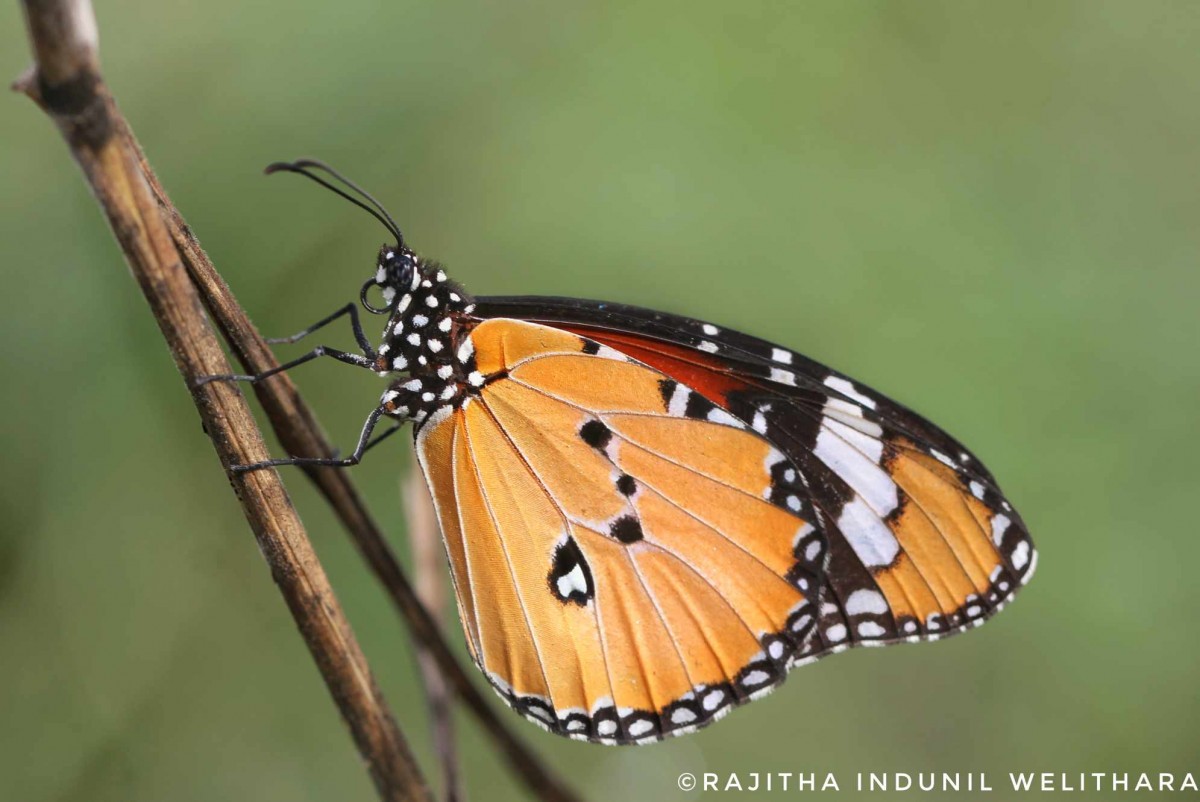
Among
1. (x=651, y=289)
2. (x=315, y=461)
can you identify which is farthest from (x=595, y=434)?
(x=651, y=289)

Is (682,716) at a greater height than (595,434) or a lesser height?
lesser

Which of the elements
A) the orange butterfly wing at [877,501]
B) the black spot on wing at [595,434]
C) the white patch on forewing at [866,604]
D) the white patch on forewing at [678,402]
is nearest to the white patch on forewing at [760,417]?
the orange butterfly wing at [877,501]

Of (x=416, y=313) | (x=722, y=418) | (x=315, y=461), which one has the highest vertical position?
(x=416, y=313)

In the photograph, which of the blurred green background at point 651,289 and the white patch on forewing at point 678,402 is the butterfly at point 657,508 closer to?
the white patch on forewing at point 678,402

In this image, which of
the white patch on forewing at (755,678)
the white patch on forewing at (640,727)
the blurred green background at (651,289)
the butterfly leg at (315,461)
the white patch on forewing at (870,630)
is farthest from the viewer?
the blurred green background at (651,289)

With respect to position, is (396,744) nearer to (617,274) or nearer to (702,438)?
(702,438)

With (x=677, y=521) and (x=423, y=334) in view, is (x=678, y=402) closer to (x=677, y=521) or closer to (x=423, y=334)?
(x=677, y=521)

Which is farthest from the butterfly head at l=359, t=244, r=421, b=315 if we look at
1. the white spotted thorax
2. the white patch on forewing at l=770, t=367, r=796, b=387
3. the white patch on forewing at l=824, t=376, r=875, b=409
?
the white patch on forewing at l=824, t=376, r=875, b=409

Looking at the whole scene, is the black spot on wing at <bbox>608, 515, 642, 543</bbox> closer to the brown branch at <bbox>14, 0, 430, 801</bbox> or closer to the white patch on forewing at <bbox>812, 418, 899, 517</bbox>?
the white patch on forewing at <bbox>812, 418, 899, 517</bbox>
